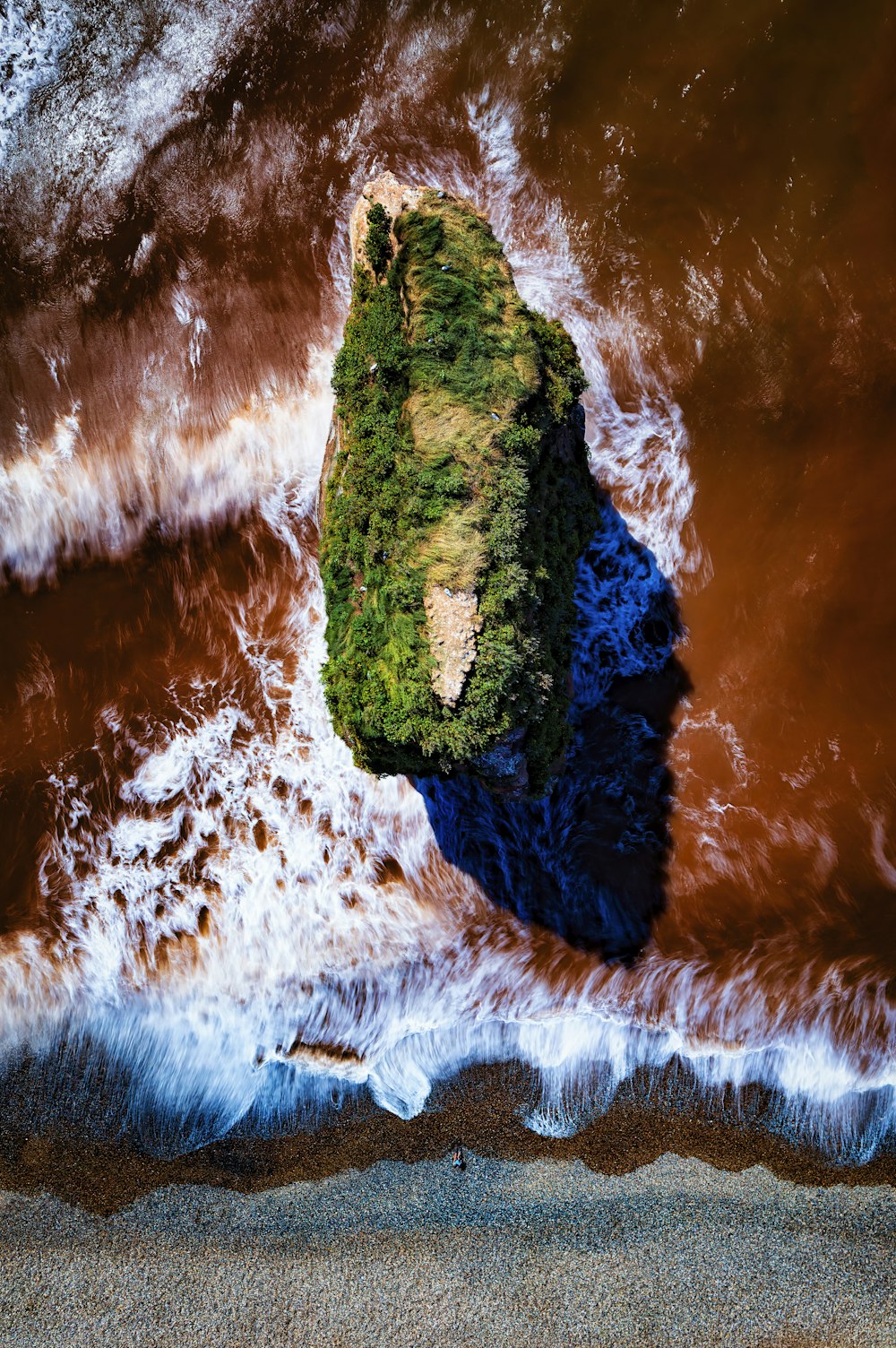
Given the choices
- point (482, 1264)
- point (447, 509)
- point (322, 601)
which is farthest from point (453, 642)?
point (482, 1264)

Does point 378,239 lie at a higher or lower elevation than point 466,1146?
higher

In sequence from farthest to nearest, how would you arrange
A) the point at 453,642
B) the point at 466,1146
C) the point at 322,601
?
the point at 322,601 → the point at 466,1146 → the point at 453,642

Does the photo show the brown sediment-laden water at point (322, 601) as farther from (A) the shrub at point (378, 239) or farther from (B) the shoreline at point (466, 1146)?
(A) the shrub at point (378, 239)

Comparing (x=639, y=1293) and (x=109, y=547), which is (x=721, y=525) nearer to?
(x=109, y=547)

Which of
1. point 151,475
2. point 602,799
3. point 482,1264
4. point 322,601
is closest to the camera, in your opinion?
point 482,1264

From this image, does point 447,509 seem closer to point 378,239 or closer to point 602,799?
point 378,239

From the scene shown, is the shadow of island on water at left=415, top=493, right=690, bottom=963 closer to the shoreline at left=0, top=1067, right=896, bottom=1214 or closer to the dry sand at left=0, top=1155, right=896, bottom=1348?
the shoreline at left=0, top=1067, right=896, bottom=1214

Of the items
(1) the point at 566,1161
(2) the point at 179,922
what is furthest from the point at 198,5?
(1) the point at 566,1161
